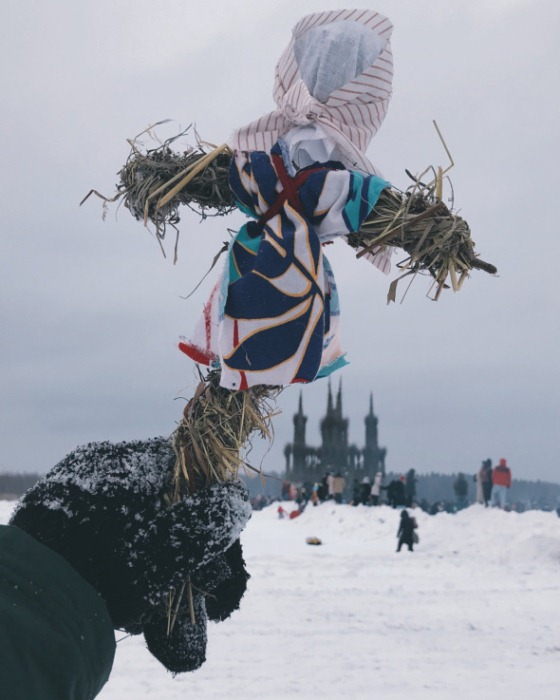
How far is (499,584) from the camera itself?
899cm

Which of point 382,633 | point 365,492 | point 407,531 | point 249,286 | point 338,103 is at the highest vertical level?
point 338,103

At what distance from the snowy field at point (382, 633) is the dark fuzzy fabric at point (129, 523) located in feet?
6.31

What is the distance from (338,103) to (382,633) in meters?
5.34

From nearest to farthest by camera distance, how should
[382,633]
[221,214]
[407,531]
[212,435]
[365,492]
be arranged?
[212,435], [221,214], [382,633], [407,531], [365,492]

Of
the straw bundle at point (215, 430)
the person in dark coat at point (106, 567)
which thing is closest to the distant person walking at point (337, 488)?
the straw bundle at point (215, 430)

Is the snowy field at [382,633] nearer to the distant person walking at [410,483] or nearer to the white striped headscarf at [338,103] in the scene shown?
the white striped headscarf at [338,103]

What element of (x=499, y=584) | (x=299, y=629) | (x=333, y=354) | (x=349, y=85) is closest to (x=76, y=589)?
(x=333, y=354)

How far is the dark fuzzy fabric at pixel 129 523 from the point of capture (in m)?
1.09

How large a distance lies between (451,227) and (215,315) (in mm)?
606

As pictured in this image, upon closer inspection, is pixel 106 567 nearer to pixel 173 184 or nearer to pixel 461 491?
pixel 173 184

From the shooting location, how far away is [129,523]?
1.13 m

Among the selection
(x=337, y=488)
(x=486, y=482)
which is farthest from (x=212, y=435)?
(x=337, y=488)

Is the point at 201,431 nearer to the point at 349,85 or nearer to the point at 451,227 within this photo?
the point at 451,227

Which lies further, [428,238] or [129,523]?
[428,238]
